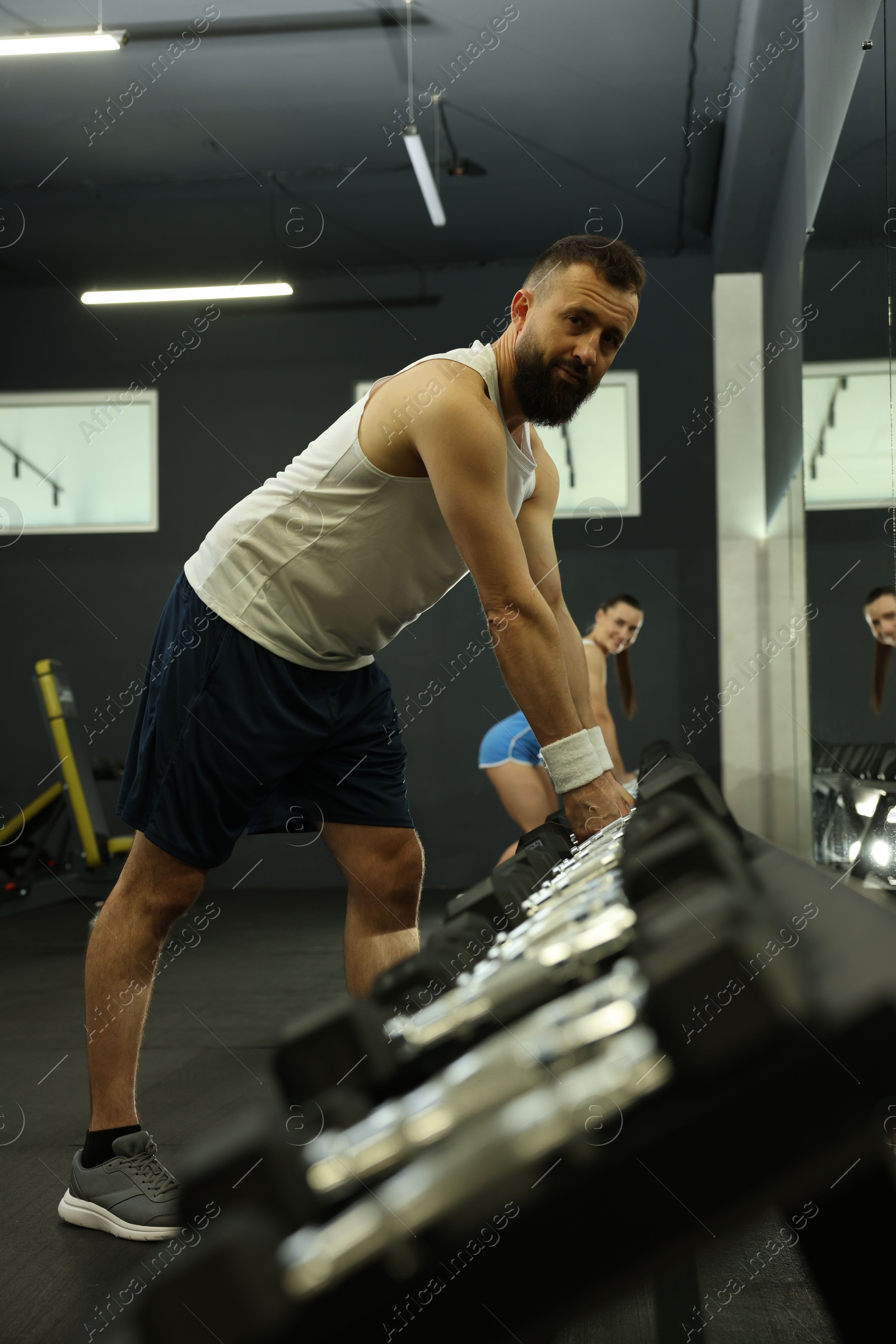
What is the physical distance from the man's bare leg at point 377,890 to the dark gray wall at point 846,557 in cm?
131

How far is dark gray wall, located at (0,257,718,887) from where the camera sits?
634 centimetres

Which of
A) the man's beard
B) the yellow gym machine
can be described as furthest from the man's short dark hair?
the yellow gym machine

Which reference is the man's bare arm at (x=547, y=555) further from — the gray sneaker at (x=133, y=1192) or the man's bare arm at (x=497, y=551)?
the gray sneaker at (x=133, y=1192)

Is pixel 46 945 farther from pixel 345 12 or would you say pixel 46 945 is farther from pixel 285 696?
pixel 345 12

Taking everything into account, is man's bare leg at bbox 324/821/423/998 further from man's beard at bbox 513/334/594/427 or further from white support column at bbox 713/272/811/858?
white support column at bbox 713/272/811/858

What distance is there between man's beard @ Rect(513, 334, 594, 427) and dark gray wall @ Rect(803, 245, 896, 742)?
4.35 ft

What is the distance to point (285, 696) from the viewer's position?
136 cm

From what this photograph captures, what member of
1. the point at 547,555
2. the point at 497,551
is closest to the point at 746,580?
the point at 547,555

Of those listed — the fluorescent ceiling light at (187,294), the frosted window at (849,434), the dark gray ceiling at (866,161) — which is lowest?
the frosted window at (849,434)

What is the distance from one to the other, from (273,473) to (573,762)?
578 centimetres

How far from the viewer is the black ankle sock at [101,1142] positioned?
138cm

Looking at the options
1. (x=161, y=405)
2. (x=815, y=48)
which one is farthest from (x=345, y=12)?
(x=161, y=405)

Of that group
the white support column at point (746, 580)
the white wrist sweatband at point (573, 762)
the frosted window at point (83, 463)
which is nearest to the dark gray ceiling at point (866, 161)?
the white wrist sweatband at point (573, 762)

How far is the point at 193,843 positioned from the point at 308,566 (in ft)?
1.27
